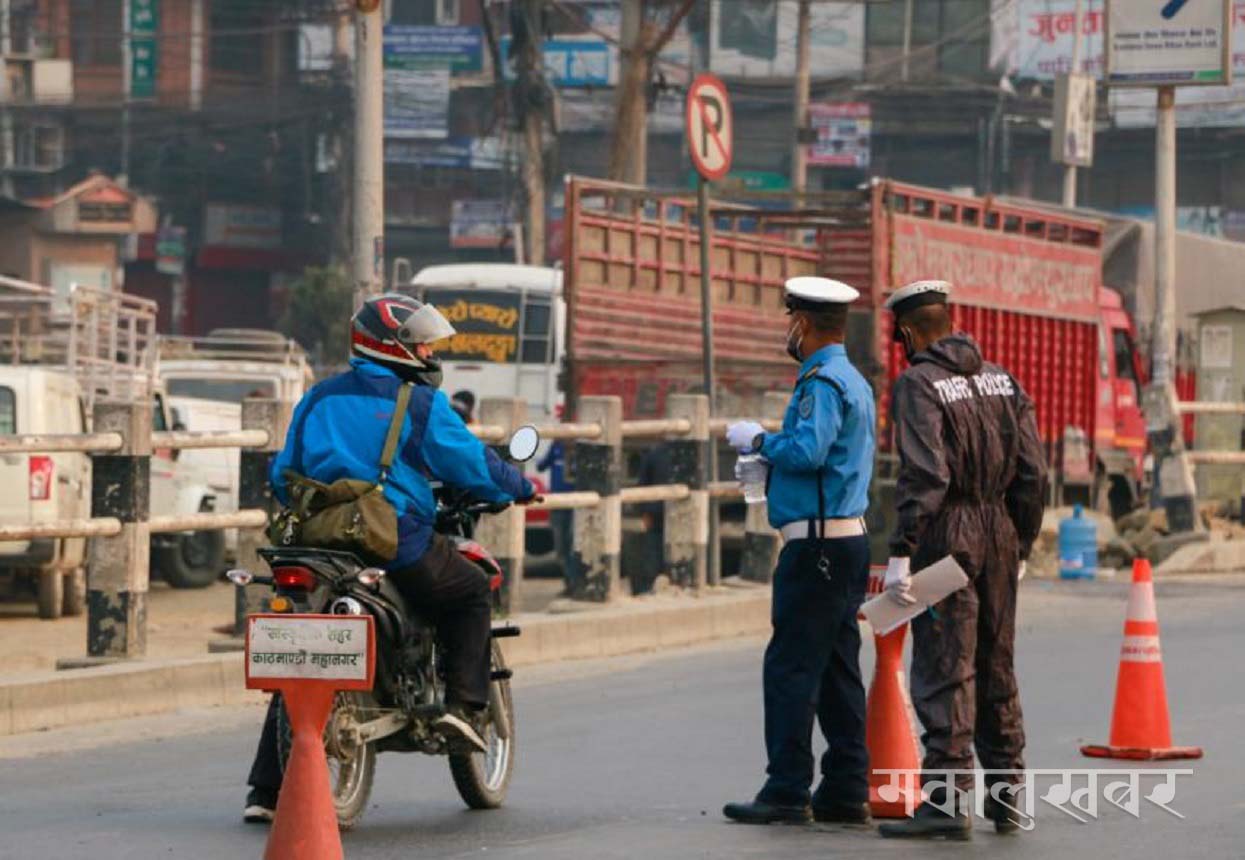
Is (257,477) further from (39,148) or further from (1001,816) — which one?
(39,148)

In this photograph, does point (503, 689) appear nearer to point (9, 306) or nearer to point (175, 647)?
point (175, 647)

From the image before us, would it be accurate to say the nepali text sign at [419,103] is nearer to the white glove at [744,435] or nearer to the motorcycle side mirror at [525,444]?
the motorcycle side mirror at [525,444]

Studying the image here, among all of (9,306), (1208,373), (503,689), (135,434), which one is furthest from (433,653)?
(9,306)

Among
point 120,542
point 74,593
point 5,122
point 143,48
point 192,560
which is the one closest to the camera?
point 120,542

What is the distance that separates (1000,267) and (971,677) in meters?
15.5

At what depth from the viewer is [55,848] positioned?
8000mm

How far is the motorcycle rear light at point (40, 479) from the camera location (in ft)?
57.3

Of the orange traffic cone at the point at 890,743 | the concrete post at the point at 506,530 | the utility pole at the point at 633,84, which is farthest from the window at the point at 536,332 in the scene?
the orange traffic cone at the point at 890,743

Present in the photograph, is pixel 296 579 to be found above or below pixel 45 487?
above

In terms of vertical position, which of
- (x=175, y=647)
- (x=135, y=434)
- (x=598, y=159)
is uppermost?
(x=598, y=159)

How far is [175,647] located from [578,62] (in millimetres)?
52920

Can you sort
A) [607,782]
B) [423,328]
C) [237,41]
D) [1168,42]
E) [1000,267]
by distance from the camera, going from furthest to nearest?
[237,41] → [1168,42] → [1000,267] → [607,782] → [423,328]

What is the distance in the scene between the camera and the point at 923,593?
26.1 feet

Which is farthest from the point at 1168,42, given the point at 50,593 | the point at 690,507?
the point at 50,593
